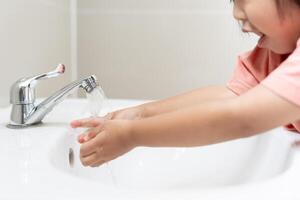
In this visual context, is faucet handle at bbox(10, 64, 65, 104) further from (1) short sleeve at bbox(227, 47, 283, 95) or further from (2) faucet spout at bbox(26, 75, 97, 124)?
(1) short sleeve at bbox(227, 47, 283, 95)

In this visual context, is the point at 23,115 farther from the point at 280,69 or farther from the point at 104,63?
the point at 104,63

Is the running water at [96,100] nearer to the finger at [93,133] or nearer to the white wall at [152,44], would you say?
the finger at [93,133]

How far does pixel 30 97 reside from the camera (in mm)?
724

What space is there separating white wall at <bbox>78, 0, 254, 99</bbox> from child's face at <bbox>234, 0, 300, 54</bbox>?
58cm

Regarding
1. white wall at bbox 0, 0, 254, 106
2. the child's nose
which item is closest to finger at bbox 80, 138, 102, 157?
the child's nose

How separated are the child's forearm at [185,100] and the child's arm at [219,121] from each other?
8.4 inches

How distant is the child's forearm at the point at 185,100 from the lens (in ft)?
2.62

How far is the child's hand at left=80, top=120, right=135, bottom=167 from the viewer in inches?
22.6

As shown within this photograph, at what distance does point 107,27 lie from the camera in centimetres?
131

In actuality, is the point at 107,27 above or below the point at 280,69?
below

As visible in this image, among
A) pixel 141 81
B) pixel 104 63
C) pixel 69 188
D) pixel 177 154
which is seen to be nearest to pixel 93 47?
pixel 104 63

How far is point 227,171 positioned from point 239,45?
0.60 m

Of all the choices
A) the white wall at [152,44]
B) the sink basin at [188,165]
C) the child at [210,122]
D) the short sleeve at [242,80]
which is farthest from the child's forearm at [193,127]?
the white wall at [152,44]

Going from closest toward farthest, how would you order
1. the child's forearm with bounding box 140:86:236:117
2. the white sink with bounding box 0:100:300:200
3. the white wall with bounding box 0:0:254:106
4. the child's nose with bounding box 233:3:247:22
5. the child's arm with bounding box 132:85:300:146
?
1. the white sink with bounding box 0:100:300:200
2. the child's arm with bounding box 132:85:300:146
3. the child's nose with bounding box 233:3:247:22
4. the child's forearm with bounding box 140:86:236:117
5. the white wall with bounding box 0:0:254:106
